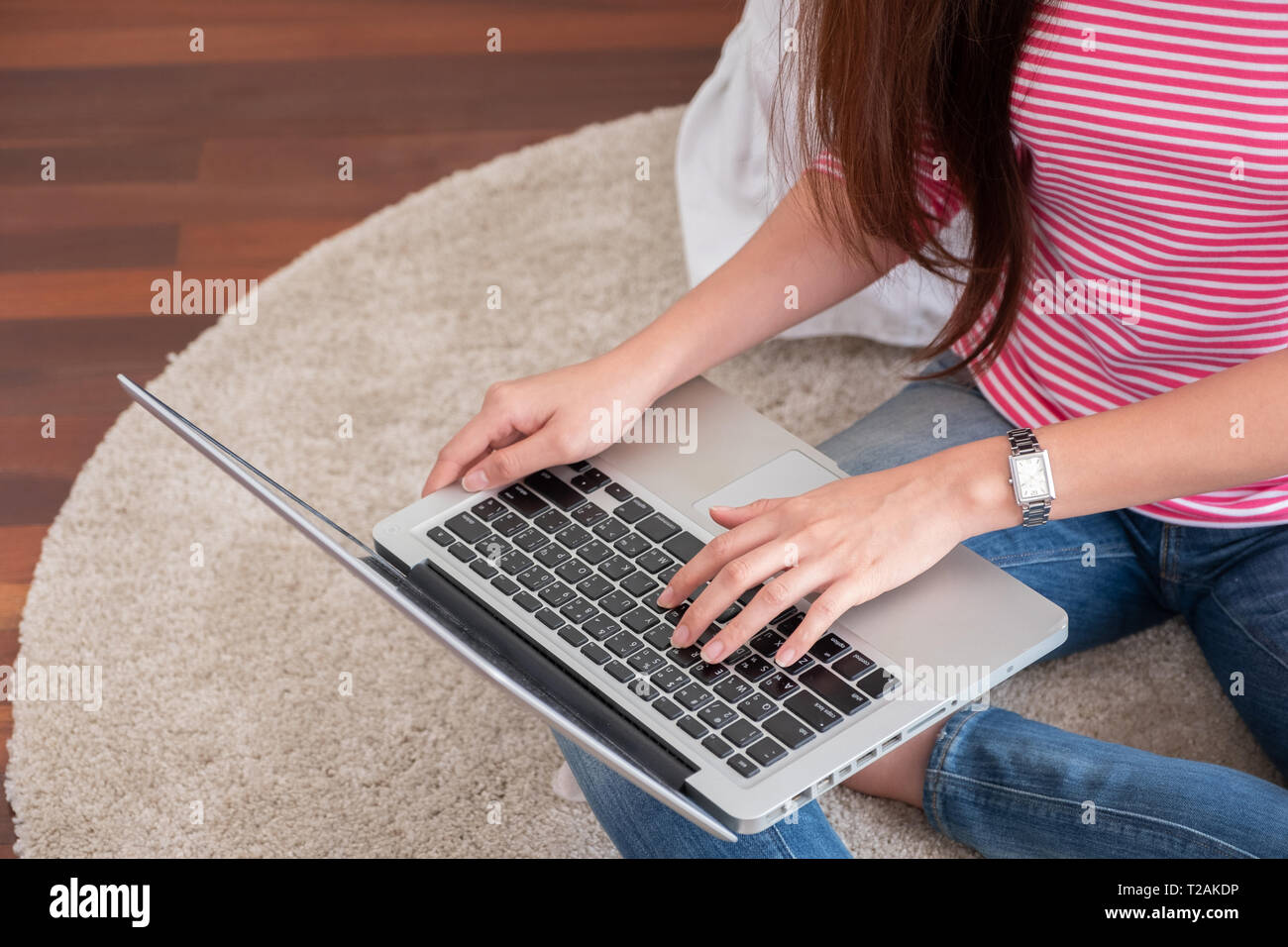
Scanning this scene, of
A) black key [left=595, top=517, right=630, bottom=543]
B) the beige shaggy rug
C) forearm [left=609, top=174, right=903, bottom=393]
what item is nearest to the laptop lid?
black key [left=595, top=517, right=630, bottom=543]

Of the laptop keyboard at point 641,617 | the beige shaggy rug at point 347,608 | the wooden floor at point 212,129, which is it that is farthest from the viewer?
the wooden floor at point 212,129

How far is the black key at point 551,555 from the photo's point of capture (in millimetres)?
942

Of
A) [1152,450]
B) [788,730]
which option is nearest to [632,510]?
[788,730]

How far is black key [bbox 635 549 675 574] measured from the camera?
934mm

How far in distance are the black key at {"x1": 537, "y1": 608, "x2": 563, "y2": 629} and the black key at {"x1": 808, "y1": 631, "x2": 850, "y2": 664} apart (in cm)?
17

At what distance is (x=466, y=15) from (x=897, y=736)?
6.81 feet

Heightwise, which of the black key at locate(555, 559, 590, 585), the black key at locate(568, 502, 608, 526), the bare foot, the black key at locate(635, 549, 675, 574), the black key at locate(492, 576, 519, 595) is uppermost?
the black key at locate(568, 502, 608, 526)

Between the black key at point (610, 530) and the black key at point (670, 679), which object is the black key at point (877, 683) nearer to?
the black key at point (670, 679)

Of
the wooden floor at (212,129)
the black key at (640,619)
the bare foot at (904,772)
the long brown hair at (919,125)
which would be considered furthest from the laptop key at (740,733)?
the wooden floor at (212,129)

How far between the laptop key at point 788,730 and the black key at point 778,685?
0.01m

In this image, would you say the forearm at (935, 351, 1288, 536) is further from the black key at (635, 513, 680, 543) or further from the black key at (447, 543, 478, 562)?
the black key at (447, 543, 478, 562)
